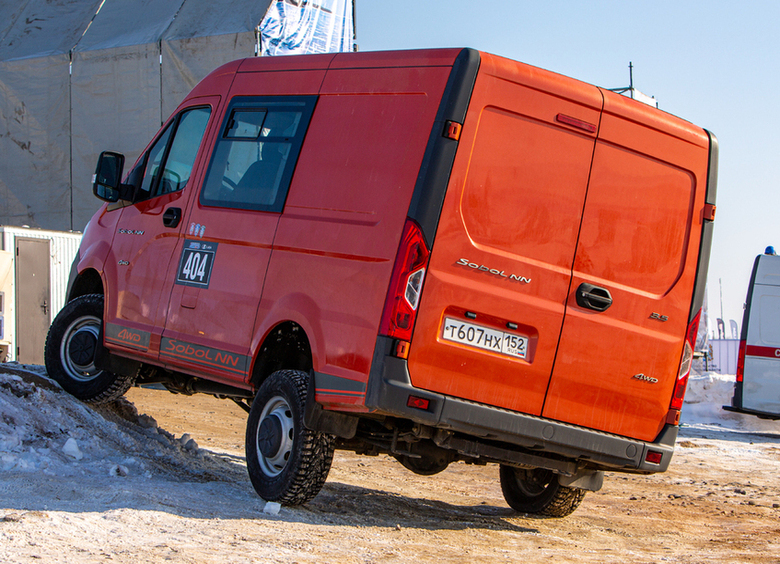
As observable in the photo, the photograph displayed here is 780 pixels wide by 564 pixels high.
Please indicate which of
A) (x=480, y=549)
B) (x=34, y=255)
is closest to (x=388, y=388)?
(x=480, y=549)

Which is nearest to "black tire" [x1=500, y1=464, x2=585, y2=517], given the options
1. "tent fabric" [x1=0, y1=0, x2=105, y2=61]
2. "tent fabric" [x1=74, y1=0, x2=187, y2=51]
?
"tent fabric" [x1=74, y1=0, x2=187, y2=51]

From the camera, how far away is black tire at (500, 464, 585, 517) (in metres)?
6.15

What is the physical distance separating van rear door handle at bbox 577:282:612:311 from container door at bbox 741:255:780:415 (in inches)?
424

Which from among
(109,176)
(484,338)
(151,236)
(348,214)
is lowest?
(484,338)

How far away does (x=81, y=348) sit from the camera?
7012mm

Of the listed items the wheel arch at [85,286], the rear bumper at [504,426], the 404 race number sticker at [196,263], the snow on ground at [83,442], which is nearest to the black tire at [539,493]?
the rear bumper at [504,426]

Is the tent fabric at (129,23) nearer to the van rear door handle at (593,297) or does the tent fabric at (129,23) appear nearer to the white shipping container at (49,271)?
the white shipping container at (49,271)

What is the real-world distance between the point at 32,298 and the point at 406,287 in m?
13.4

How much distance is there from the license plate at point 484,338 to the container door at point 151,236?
2451 millimetres

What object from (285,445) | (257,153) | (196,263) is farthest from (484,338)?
(196,263)

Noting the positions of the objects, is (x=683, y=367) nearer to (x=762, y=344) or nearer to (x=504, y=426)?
(x=504, y=426)

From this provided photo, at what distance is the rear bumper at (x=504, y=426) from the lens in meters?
4.30

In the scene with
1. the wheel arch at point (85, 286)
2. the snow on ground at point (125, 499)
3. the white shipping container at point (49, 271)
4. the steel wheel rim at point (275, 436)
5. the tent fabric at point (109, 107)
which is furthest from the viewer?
the tent fabric at point (109, 107)

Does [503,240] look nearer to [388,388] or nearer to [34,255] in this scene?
[388,388]
